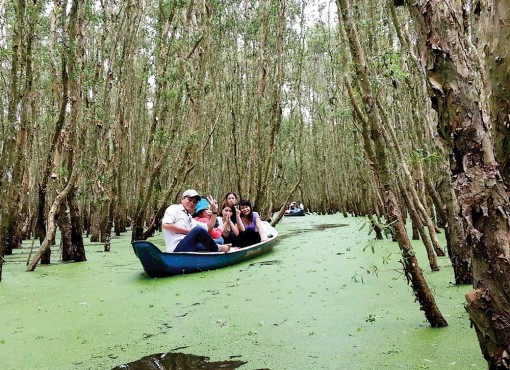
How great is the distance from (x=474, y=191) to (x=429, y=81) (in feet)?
1.41

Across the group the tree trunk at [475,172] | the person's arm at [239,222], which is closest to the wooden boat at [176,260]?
the person's arm at [239,222]

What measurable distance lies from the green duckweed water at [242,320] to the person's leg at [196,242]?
0.37 metres

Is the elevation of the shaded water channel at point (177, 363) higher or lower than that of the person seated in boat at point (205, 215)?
lower

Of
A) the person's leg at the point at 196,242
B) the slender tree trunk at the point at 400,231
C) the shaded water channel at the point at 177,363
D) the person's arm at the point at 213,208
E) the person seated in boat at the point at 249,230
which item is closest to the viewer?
the shaded water channel at the point at 177,363

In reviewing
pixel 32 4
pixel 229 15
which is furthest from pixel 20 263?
pixel 229 15

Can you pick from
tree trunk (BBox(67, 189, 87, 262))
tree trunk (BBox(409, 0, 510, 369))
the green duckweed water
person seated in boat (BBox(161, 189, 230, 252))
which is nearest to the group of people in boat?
person seated in boat (BBox(161, 189, 230, 252))

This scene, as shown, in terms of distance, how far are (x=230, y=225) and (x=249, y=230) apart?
358 mm

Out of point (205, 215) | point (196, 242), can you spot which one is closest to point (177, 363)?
point (196, 242)

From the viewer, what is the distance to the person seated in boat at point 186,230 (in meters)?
5.92

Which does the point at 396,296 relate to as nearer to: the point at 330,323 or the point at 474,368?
the point at 330,323

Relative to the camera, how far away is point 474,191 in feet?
5.34

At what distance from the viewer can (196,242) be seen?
6.02 metres

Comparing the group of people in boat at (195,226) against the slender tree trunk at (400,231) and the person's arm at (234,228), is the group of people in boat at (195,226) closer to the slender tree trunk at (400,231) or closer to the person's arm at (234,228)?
the person's arm at (234,228)

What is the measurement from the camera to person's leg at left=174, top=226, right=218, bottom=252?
5.91 m
